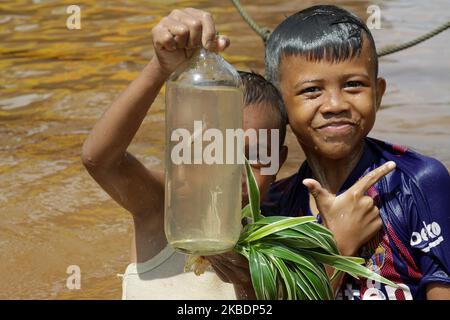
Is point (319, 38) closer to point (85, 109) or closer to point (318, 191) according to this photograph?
point (318, 191)

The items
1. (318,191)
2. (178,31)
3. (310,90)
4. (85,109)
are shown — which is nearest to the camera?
(178,31)

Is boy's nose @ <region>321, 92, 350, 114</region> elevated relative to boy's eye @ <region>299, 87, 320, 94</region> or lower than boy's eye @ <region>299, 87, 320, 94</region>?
lower

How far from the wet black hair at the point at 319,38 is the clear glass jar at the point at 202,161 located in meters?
0.51

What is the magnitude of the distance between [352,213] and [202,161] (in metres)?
0.54

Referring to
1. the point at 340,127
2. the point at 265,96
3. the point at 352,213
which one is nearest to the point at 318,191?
the point at 352,213

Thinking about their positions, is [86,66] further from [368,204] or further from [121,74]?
[368,204]

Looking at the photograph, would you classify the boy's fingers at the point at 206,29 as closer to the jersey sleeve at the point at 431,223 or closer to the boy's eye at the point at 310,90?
the boy's eye at the point at 310,90

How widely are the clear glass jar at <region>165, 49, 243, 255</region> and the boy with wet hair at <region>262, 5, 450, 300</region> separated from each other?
0.99ft

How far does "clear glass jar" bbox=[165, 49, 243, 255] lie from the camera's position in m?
2.75

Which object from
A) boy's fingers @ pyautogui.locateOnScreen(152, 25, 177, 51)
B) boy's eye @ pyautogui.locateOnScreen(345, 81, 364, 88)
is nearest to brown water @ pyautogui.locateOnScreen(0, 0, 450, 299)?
boy's eye @ pyautogui.locateOnScreen(345, 81, 364, 88)

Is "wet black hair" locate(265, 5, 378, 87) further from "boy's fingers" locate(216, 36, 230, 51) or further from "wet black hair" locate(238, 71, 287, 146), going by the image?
"boy's fingers" locate(216, 36, 230, 51)

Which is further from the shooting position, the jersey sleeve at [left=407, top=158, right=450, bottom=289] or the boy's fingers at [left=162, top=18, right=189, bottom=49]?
the jersey sleeve at [left=407, top=158, right=450, bottom=289]

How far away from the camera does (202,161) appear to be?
280cm

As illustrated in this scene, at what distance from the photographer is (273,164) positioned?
3324mm
